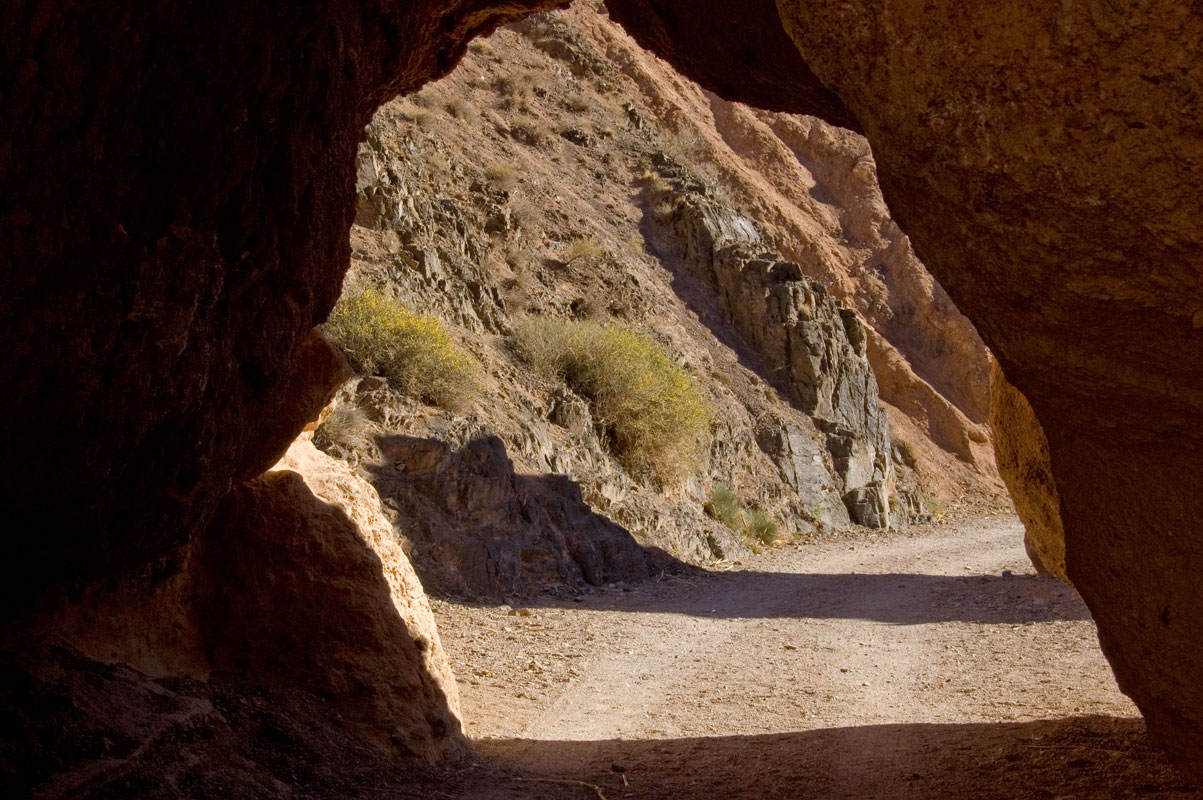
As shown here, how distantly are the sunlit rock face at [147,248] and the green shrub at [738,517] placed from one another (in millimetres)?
12729

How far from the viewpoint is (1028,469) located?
6.14 meters

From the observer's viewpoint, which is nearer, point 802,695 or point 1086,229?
point 1086,229

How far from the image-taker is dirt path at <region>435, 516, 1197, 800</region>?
4852mm

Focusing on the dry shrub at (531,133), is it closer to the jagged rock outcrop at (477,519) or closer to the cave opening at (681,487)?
the cave opening at (681,487)

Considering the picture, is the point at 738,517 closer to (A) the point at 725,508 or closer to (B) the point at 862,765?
(A) the point at 725,508

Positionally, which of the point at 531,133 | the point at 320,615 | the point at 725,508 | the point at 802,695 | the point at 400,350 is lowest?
the point at 725,508

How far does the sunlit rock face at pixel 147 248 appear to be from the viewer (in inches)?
128

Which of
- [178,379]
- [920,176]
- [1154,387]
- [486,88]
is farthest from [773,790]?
[486,88]

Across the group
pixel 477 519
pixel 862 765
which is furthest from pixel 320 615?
pixel 477 519

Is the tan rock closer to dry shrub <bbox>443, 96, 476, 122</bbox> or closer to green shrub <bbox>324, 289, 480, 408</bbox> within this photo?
green shrub <bbox>324, 289, 480, 408</bbox>

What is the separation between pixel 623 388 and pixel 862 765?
11.5m

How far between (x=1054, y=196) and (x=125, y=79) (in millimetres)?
3056

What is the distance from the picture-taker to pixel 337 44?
14.6ft

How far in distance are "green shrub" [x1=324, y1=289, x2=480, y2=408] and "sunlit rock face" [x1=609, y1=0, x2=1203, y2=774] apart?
9416mm
